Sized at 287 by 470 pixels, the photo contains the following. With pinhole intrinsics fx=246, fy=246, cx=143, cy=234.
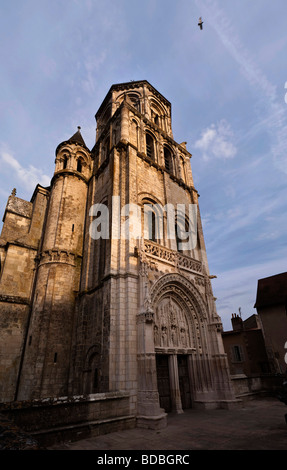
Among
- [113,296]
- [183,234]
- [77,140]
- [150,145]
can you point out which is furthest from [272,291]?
[77,140]

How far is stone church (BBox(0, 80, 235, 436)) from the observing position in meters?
8.91

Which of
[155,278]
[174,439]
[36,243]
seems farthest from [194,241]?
[174,439]

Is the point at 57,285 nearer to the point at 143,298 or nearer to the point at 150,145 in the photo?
the point at 143,298

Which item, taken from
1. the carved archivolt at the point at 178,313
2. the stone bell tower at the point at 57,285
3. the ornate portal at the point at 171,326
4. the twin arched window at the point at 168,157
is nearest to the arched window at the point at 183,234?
the carved archivolt at the point at 178,313

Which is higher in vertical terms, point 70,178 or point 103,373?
point 70,178

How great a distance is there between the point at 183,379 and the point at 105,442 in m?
6.01

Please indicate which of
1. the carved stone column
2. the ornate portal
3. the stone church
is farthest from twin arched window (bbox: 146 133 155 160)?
the carved stone column

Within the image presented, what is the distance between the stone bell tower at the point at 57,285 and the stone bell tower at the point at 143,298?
58 centimetres

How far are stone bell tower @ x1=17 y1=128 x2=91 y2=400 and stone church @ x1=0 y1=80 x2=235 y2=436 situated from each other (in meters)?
0.05

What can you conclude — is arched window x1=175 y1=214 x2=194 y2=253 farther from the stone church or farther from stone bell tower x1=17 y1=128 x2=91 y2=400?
stone bell tower x1=17 y1=128 x2=91 y2=400

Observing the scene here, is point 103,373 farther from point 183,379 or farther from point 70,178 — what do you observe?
point 70,178

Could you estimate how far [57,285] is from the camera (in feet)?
41.2

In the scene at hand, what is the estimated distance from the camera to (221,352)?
38.8ft

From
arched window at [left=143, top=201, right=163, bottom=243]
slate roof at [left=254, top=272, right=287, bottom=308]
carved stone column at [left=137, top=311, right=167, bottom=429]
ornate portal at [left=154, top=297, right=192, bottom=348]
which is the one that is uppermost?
arched window at [left=143, top=201, right=163, bottom=243]
